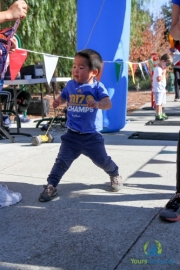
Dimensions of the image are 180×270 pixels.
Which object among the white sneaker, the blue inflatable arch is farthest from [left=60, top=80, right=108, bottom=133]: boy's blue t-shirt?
the blue inflatable arch

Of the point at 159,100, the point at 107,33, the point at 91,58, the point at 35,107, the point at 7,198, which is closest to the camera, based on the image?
the point at 7,198

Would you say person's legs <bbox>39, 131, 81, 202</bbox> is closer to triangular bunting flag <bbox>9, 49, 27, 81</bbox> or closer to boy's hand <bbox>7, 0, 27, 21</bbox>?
boy's hand <bbox>7, 0, 27, 21</bbox>

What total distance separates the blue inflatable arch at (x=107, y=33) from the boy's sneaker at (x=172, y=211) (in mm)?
4185

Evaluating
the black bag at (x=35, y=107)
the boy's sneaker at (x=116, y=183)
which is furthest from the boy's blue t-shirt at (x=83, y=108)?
the black bag at (x=35, y=107)

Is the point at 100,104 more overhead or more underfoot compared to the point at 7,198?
more overhead

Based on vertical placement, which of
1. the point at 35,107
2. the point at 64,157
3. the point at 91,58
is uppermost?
the point at 91,58

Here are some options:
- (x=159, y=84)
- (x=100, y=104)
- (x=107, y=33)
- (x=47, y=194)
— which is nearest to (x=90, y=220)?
(x=47, y=194)

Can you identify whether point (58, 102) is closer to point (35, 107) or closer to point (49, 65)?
point (49, 65)

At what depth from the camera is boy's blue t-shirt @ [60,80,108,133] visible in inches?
144

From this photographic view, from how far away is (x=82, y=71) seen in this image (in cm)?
367

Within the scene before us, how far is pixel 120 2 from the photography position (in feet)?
22.6

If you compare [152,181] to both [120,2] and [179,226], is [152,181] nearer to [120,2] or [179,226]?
[179,226]

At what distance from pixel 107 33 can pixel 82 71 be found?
3513mm

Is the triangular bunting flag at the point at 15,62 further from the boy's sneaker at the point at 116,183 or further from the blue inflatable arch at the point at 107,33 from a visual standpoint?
the boy's sneaker at the point at 116,183
